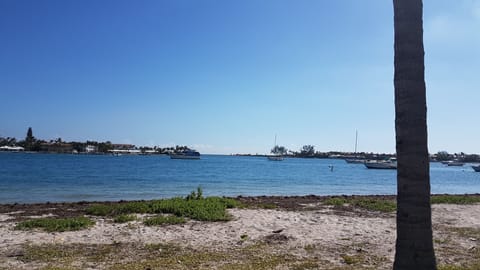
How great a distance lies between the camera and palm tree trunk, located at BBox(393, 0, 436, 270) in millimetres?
4605

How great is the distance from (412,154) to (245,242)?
6427mm

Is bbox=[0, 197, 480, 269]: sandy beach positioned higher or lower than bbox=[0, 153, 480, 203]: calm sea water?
higher

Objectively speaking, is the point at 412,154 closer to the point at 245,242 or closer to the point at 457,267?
the point at 457,267

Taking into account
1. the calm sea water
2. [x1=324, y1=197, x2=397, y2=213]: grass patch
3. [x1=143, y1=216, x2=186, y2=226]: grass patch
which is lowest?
the calm sea water

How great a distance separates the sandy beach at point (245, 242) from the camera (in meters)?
8.23

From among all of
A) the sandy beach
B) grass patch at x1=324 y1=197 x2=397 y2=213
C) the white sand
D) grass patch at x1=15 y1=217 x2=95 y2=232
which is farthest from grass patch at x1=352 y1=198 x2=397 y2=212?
grass patch at x1=15 y1=217 x2=95 y2=232

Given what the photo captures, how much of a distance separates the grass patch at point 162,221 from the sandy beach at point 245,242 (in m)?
0.26

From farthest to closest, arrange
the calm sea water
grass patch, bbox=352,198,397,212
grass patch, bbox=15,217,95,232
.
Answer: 1. the calm sea water
2. grass patch, bbox=352,198,397,212
3. grass patch, bbox=15,217,95,232

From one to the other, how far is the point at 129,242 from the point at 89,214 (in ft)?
17.3

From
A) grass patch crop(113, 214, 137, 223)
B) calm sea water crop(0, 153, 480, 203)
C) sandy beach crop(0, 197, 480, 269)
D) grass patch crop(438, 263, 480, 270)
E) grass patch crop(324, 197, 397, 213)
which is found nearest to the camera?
grass patch crop(438, 263, 480, 270)

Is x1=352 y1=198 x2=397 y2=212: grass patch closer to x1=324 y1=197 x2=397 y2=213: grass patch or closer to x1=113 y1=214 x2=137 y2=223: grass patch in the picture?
x1=324 y1=197 x2=397 y2=213: grass patch

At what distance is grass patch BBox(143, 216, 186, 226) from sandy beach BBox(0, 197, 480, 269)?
26 centimetres

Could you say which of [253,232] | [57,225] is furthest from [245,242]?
[57,225]

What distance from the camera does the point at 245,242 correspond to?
34.3ft
